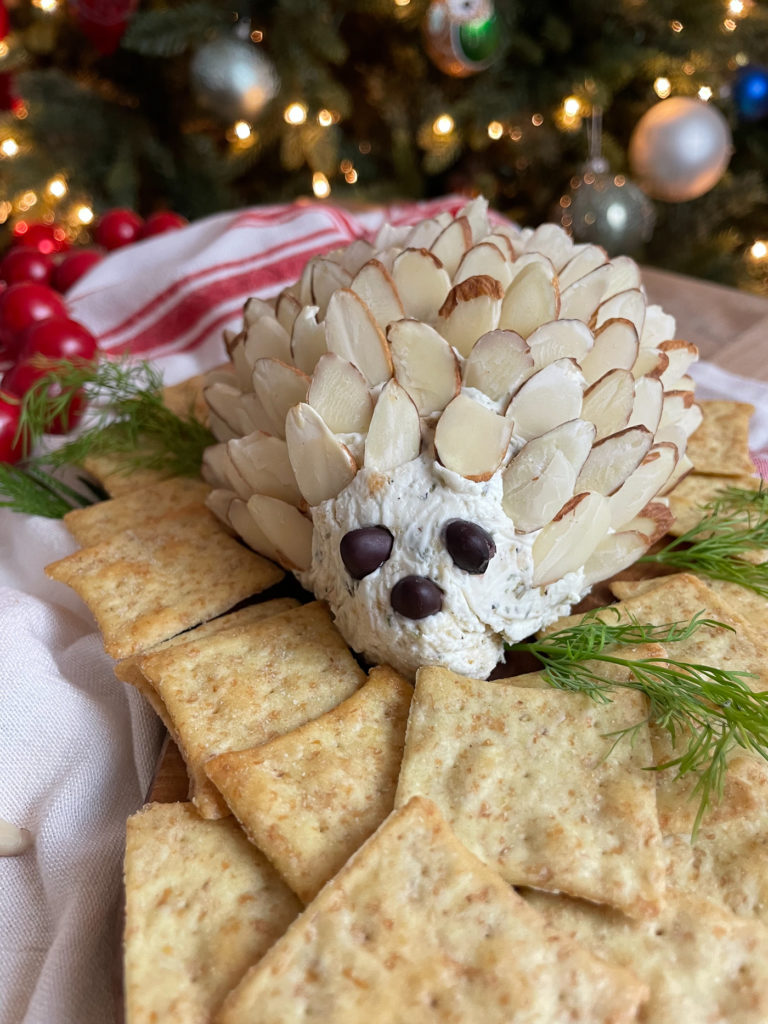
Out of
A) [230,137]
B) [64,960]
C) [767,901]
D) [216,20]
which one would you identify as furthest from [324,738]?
[230,137]

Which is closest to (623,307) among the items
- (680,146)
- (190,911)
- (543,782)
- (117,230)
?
(543,782)

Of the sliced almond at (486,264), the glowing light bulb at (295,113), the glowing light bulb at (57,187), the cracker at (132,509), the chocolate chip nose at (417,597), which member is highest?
the glowing light bulb at (295,113)

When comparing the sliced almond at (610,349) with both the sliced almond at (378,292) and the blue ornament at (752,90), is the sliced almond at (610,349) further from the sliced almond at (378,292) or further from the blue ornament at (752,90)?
the blue ornament at (752,90)

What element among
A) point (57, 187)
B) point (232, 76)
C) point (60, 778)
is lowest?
point (60, 778)

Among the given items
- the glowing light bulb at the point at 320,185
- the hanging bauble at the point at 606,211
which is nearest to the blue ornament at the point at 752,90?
the hanging bauble at the point at 606,211

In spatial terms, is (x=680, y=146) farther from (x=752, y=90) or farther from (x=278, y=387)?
(x=278, y=387)

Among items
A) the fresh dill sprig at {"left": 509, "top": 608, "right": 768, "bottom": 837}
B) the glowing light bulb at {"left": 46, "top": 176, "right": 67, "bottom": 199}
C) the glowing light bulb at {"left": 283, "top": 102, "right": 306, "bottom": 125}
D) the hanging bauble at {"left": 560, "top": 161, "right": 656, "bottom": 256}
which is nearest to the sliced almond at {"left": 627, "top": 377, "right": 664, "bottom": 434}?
the fresh dill sprig at {"left": 509, "top": 608, "right": 768, "bottom": 837}
